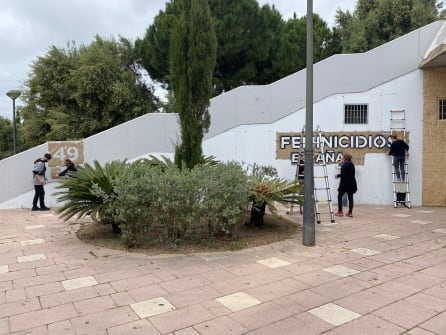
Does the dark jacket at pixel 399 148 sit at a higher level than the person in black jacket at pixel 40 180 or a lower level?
higher

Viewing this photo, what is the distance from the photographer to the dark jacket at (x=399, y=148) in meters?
10.2

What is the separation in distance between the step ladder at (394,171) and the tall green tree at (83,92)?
12.0 metres

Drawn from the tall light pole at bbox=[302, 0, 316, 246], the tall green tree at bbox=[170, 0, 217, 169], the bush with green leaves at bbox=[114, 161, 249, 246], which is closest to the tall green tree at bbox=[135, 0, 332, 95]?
the tall green tree at bbox=[170, 0, 217, 169]

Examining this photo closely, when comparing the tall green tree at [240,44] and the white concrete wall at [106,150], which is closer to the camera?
the white concrete wall at [106,150]

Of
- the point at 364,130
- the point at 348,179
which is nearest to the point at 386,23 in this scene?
the point at 364,130

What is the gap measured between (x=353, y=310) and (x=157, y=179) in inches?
124

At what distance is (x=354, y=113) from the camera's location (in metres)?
10.8

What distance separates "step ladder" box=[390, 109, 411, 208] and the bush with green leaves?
6.25 metres

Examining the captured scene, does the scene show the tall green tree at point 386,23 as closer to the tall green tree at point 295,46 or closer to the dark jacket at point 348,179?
the tall green tree at point 295,46

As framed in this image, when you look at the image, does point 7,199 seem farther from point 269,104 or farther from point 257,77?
point 257,77

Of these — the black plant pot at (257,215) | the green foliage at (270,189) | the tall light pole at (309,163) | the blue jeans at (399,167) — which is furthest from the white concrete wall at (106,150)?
the blue jeans at (399,167)

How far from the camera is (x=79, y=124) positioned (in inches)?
720

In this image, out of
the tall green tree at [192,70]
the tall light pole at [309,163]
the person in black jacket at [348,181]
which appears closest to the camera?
the tall light pole at [309,163]

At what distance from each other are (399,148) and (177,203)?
731 centimetres
